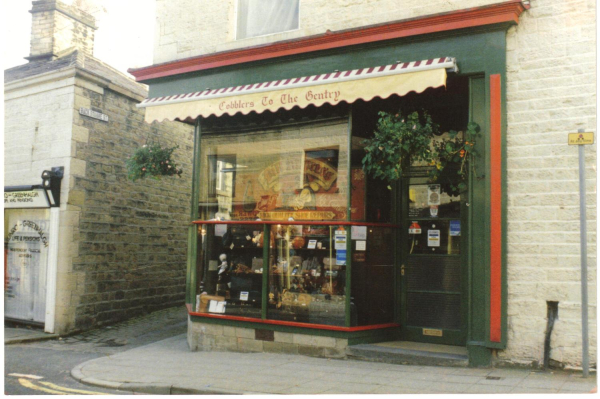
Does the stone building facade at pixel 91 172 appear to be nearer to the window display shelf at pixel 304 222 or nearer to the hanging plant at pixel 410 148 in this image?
the window display shelf at pixel 304 222

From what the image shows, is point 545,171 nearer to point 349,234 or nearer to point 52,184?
point 349,234

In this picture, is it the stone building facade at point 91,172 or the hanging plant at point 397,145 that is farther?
the stone building facade at point 91,172

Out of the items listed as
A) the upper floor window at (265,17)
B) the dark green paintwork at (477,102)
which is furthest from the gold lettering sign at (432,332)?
the upper floor window at (265,17)

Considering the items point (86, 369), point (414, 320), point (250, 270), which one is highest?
point (250, 270)

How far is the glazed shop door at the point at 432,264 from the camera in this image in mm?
7676

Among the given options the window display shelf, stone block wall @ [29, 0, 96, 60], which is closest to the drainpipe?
the window display shelf

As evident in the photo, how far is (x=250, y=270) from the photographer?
848 cm

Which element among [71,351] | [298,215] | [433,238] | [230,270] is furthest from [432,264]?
[71,351]

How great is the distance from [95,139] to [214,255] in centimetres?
405

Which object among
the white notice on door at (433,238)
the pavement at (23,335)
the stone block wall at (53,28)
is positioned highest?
the stone block wall at (53,28)

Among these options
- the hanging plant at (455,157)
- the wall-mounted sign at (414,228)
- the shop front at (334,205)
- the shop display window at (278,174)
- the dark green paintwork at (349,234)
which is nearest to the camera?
the hanging plant at (455,157)

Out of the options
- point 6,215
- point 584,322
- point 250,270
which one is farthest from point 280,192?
point 6,215

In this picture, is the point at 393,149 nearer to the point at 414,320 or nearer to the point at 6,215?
the point at 414,320

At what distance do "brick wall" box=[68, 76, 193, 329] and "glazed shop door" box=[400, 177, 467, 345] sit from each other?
624cm
